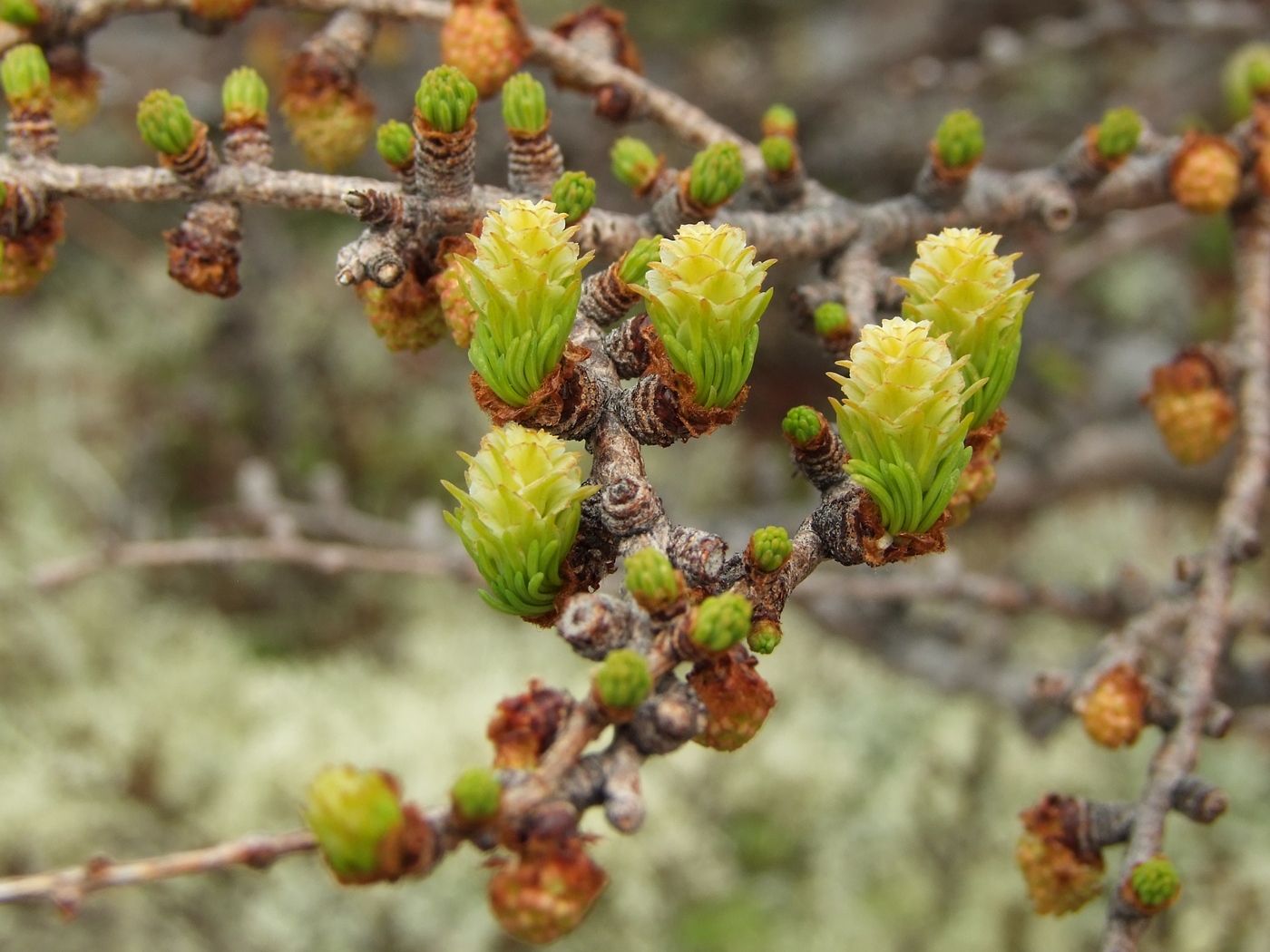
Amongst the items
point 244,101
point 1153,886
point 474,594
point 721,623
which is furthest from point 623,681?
point 474,594

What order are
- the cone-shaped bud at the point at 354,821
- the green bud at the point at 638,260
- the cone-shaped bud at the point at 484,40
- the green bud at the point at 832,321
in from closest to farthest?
the cone-shaped bud at the point at 354,821
the green bud at the point at 638,260
the green bud at the point at 832,321
the cone-shaped bud at the point at 484,40

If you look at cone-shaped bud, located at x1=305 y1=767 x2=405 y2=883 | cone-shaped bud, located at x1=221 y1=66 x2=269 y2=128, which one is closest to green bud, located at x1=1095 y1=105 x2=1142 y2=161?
cone-shaped bud, located at x1=221 y1=66 x2=269 y2=128

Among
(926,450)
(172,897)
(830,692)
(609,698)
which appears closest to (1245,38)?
(830,692)

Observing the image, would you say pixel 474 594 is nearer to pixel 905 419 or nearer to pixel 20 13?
pixel 20 13

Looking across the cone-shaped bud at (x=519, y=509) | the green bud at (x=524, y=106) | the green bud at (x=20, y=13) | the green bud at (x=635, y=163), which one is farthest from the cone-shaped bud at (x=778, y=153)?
the green bud at (x=20, y=13)

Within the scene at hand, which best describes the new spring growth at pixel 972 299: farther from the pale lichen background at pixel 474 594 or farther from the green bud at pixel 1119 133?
the pale lichen background at pixel 474 594
